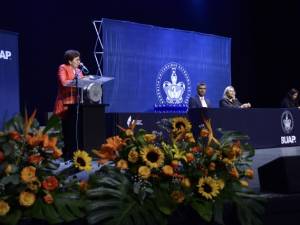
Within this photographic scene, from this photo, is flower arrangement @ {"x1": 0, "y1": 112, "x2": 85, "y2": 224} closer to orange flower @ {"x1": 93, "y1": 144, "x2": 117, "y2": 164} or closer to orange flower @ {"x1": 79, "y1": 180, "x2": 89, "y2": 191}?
orange flower @ {"x1": 79, "y1": 180, "x2": 89, "y2": 191}

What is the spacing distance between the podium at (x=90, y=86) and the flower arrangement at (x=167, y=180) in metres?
2.84

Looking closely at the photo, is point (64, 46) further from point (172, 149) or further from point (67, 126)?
point (172, 149)

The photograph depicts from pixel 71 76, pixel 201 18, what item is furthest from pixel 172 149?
pixel 201 18

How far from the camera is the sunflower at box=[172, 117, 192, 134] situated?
2.05m

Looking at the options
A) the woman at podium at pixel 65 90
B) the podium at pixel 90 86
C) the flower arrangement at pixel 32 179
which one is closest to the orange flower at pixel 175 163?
the flower arrangement at pixel 32 179

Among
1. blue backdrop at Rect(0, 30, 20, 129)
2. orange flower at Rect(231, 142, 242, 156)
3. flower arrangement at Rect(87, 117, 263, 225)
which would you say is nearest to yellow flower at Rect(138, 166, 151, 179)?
flower arrangement at Rect(87, 117, 263, 225)

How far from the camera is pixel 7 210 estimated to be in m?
1.62

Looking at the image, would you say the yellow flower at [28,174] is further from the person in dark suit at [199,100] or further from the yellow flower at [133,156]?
the person in dark suit at [199,100]

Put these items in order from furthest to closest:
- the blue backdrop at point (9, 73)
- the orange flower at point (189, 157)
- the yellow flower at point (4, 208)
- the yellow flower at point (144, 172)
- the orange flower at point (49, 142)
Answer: the blue backdrop at point (9, 73) < the orange flower at point (189, 157) < the yellow flower at point (144, 172) < the orange flower at point (49, 142) < the yellow flower at point (4, 208)

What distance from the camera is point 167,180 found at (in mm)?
1886

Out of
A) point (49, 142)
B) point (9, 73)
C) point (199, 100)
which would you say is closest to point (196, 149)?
point (49, 142)

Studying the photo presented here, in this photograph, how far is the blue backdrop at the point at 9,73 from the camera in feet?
25.0

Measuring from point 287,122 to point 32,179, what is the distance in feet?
24.5

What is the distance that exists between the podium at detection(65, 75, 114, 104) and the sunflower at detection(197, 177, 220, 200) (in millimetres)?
3004
